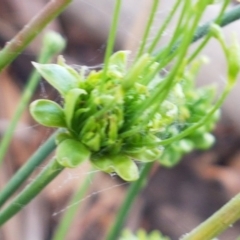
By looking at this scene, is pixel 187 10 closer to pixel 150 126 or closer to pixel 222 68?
pixel 150 126

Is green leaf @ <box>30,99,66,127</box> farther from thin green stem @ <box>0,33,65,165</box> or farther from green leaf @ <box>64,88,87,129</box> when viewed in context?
thin green stem @ <box>0,33,65,165</box>

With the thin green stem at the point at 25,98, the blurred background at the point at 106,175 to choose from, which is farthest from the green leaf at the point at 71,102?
the blurred background at the point at 106,175

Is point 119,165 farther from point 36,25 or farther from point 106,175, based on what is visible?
point 106,175

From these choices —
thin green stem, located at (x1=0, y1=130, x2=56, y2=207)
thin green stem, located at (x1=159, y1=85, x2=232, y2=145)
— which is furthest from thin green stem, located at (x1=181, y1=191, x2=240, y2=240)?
thin green stem, located at (x1=0, y1=130, x2=56, y2=207)

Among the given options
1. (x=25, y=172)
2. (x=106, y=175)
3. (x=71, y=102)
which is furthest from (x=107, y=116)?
(x=106, y=175)

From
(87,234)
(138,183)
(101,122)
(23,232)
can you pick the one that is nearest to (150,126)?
(101,122)
